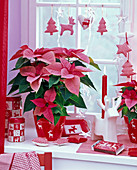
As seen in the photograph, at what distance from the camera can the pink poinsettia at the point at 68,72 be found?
4.80ft

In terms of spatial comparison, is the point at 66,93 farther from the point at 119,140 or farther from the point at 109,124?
the point at 119,140

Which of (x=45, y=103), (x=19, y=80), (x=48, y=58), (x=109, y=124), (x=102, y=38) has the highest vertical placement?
(x=102, y=38)

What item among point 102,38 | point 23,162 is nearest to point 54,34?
point 102,38

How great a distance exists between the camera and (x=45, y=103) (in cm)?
154

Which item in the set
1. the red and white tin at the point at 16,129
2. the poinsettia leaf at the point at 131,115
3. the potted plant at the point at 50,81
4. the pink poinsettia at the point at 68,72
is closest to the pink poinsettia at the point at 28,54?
the potted plant at the point at 50,81

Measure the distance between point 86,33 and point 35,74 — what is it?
22.1 inches

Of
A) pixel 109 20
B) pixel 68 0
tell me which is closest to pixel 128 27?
pixel 109 20

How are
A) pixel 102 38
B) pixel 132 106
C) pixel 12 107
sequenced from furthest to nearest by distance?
pixel 102 38 < pixel 12 107 < pixel 132 106

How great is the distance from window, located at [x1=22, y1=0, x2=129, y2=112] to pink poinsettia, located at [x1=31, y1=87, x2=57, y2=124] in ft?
1.33

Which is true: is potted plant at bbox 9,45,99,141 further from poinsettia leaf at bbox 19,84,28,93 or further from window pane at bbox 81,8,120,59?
window pane at bbox 81,8,120,59

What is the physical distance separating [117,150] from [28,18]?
990 millimetres

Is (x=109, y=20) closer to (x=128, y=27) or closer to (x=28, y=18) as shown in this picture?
(x=128, y=27)

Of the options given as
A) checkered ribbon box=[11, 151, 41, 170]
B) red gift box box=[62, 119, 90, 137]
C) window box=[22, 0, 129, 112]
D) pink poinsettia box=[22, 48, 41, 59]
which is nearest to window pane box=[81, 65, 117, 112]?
window box=[22, 0, 129, 112]

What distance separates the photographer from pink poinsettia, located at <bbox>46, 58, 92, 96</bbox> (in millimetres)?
1463
